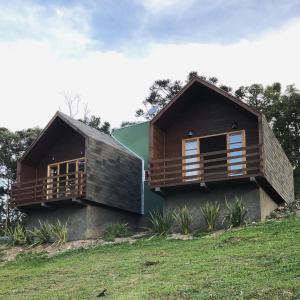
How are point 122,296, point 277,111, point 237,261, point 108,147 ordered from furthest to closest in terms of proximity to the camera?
1. point 277,111
2. point 108,147
3. point 237,261
4. point 122,296

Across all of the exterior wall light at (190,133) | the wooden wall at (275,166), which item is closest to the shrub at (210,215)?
the wooden wall at (275,166)

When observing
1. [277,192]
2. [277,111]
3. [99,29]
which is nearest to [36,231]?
[277,192]

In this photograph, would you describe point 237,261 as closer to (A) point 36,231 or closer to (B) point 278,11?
(B) point 278,11

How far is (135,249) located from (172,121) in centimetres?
738

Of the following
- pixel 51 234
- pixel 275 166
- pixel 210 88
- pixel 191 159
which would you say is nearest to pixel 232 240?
pixel 191 159

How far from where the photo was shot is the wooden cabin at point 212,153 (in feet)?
72.4

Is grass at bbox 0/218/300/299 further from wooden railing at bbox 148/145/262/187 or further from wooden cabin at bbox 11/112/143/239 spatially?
wooden cabin at bbox 11/112/143/239

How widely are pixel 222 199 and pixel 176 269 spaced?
7880mm

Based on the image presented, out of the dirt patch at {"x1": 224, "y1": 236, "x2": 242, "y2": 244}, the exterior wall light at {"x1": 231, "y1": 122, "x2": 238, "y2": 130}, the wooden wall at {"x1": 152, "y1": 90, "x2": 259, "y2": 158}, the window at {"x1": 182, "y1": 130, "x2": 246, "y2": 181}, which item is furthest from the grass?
the wooden wall at {"x1": 152, "y1": 90, "x2": 259, "y2": 158}

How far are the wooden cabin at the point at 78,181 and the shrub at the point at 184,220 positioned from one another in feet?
14.1

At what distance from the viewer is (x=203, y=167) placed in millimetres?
22500

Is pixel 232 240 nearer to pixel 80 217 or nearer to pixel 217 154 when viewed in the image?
pixel 217 154

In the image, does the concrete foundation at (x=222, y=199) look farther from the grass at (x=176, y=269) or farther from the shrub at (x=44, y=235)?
the shrub at (x=44, y=235)

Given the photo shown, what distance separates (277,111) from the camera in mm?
36594
